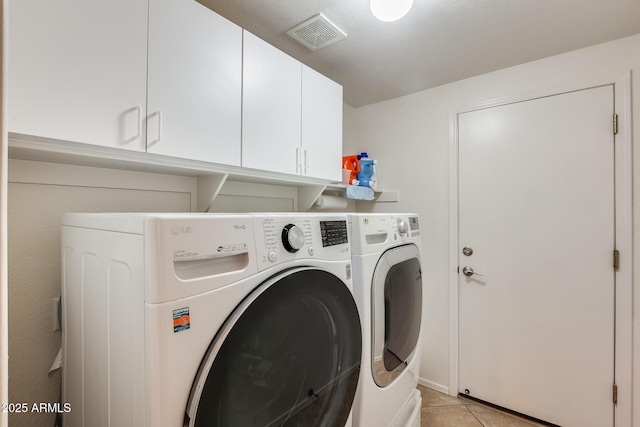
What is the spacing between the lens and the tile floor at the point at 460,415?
6.16 feet

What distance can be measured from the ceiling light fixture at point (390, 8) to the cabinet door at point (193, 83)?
0.59 meters

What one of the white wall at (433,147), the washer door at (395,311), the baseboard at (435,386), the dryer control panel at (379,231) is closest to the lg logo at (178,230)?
the dryer control panel at (379,231)

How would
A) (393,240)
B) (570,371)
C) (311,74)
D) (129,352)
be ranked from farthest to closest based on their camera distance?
(570,371) < (311,74) < (393,240) < (129,352)

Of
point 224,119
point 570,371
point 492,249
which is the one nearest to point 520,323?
point 570,371

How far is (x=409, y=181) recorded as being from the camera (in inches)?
95.5

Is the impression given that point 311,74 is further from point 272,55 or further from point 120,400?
point 120,400

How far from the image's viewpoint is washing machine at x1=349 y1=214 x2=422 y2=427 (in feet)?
3.67

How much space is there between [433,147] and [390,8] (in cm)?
133

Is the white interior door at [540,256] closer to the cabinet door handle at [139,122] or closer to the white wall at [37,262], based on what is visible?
the cabinet door handle at [139,122]

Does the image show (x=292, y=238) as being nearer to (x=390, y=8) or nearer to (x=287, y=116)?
(x=287, y=116)

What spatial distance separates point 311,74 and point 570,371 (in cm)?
240

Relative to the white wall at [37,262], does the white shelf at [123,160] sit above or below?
above

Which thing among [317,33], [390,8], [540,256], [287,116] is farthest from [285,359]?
[540,256]

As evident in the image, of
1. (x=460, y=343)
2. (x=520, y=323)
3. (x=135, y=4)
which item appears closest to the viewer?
(x=135, y=4)
